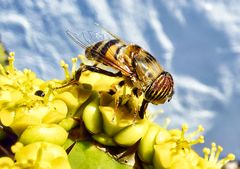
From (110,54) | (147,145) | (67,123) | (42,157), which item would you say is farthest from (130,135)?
(110,54)

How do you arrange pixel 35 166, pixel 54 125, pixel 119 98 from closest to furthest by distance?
pixel 35 166
pixel 54 125
pixel 119 98

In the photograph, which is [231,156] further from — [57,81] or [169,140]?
[57,81]

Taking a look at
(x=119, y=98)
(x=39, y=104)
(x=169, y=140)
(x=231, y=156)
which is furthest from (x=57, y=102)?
(x=231, y=156)

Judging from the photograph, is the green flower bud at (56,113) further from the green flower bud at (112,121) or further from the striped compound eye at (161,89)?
the striped compound eye at (161,89)

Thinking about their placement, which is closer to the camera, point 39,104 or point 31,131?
point 31,131

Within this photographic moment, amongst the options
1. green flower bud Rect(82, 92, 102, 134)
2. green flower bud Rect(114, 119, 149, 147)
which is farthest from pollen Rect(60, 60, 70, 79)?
green flower bud Rect(114, 119, 149, 147)

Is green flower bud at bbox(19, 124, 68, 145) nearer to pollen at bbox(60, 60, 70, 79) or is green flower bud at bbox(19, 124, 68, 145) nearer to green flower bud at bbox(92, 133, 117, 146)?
green flower bud at bbox(92, 133, 117, 146)
